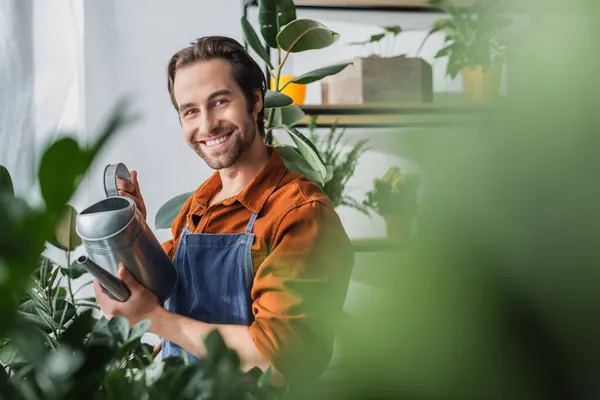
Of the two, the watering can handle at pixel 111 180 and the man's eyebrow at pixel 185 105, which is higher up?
the man's eyebrow at pixel 185 105

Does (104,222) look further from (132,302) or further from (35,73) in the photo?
(35,73)

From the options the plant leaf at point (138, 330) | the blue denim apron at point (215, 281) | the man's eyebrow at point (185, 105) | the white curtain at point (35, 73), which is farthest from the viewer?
the white curtain at point (35, 73)

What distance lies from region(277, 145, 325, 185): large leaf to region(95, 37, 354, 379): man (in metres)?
0.20

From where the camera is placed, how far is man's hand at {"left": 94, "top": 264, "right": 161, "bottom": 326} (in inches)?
50.5

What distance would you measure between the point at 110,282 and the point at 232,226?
36 cm

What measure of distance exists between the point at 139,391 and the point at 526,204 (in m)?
0.21

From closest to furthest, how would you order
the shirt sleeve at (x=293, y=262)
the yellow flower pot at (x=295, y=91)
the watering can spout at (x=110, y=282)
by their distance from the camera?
the watering can spout at (x=110, y=282) < the shirt sleeve at (x=293, y=262) < the yellow flower pot at (x=295, y=91)

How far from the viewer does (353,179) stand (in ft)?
10.1

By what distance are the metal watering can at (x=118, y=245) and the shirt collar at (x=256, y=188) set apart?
0.68ft

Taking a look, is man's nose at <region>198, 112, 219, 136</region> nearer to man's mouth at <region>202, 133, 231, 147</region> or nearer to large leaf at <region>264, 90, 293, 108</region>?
man's mouth at <region>202, 133, 231, 147</region>

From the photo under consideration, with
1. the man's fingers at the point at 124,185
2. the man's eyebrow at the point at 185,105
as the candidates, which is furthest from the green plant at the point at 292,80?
the man's fingers at the point at 124,185

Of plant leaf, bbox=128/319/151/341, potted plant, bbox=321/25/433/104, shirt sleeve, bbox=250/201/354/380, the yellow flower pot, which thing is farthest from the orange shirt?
potted plant, bbox=321/25/433/104

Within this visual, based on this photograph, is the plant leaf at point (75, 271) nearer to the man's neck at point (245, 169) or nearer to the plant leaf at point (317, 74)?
the man's neck at point (245, 169)

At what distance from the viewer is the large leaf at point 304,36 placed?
182 centimetres
